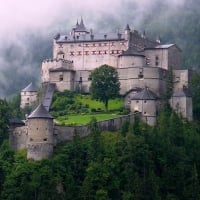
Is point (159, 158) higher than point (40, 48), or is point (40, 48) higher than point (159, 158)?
point (40, 48)

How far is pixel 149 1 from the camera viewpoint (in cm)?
16738

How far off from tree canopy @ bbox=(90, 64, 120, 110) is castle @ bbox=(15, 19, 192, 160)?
5.15 ft

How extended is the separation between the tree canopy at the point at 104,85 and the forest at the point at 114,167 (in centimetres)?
1044

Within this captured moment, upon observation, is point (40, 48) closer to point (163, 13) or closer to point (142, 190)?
point (163, 13)

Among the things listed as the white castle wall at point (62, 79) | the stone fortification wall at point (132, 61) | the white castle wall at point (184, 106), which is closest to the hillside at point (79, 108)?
the white castle wall at point (62, 79)

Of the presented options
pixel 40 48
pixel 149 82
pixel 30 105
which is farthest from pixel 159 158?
pixel 40 48

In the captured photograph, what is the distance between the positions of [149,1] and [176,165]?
94.9 metres

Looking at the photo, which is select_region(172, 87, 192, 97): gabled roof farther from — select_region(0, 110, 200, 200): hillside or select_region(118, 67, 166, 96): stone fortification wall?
select_region(0, 110, 200, 200): hillside

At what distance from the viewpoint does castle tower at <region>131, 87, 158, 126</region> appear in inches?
3312

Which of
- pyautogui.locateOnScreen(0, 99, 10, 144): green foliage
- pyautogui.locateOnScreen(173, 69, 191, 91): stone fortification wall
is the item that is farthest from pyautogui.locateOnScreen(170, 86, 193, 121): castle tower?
pyautogui.locateOnScreen(0, 99, 10, 144): green foliage

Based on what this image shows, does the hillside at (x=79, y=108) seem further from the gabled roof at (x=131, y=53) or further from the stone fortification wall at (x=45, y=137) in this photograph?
the gabled roof at (x=131, y=53)

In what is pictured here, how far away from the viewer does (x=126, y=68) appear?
93062 millimetres

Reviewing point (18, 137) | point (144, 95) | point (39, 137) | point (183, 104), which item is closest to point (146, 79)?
point (183, 104)

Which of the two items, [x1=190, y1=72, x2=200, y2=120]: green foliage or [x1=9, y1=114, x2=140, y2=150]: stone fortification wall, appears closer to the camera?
[x1=9, y1=114, x2=140, y2=150]: stone fortification wall
